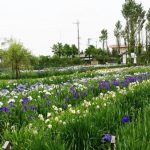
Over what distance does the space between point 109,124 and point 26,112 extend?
1.97m

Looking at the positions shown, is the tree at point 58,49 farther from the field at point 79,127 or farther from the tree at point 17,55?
the field at point 79,127

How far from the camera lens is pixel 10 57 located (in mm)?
27125

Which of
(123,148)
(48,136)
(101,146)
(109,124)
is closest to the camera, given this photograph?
(123,148)

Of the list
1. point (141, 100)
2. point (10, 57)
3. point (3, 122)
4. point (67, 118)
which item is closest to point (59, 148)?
point (67, 118)

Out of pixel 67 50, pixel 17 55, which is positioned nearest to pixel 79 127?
pixel 17 55

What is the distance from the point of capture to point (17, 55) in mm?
26969

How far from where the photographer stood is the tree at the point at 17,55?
26.9m

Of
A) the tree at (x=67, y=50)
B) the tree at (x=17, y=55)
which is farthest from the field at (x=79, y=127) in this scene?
the tree at (x=67, y=50)

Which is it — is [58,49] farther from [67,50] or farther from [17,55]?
[17,55]

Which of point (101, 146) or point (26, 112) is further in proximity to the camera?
point (26, 112)

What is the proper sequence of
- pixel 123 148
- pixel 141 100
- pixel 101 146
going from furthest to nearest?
1. pixel 141 100
2. pixel 101 146
3. pixel 123 148

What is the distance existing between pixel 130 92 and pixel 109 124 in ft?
8.23

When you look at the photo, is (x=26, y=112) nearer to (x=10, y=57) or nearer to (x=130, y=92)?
(x=130, y=92)

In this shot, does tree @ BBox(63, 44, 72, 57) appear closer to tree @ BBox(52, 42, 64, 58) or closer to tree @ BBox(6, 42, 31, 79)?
tree @ BBox(52, 42, 64, 58)
